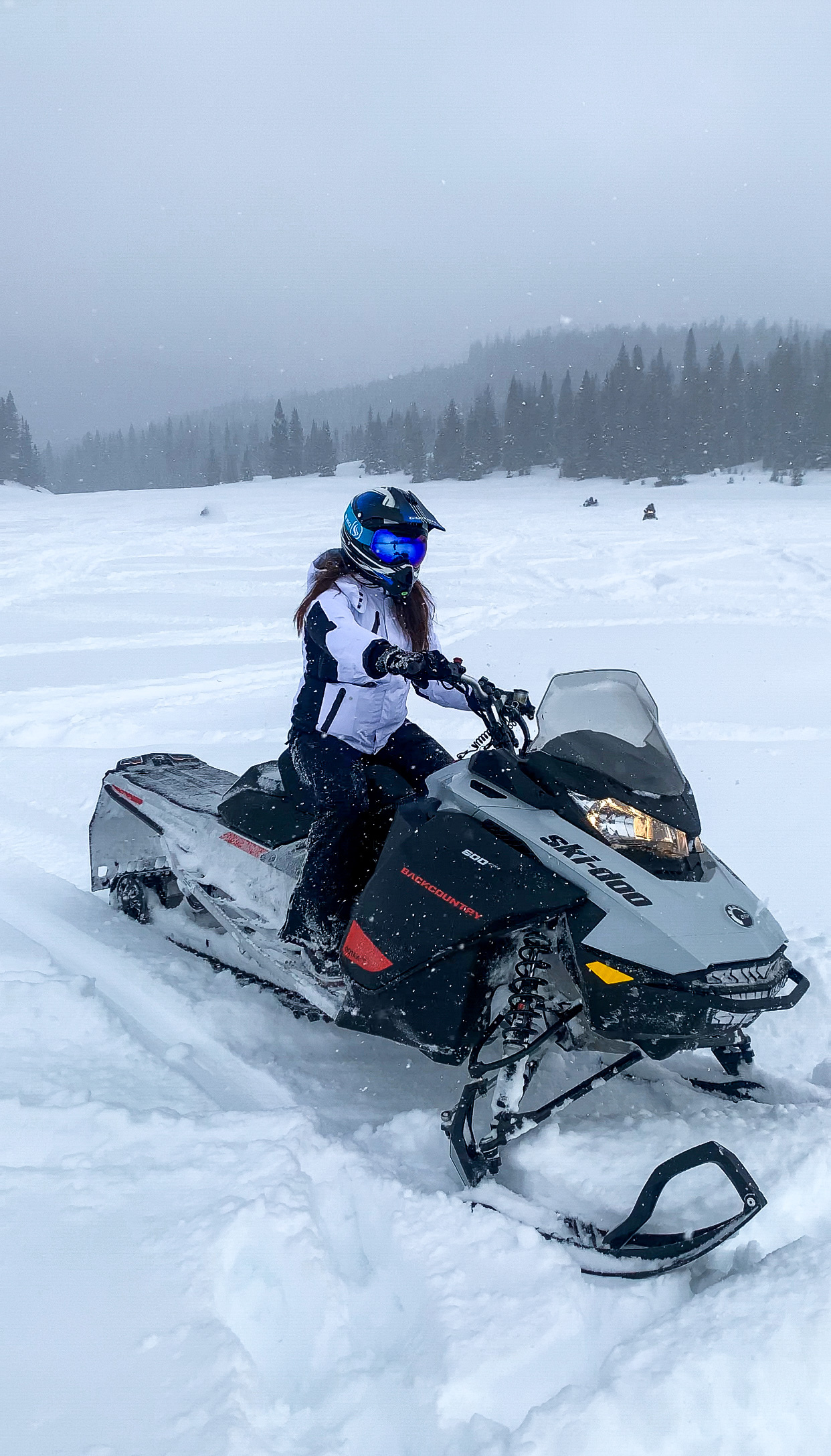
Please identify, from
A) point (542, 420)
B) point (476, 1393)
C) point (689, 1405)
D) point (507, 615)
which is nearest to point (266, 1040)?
point (476, 1393)

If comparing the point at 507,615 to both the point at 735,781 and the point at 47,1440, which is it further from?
the point at 47,1440

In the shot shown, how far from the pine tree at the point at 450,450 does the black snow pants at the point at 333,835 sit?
57.3m

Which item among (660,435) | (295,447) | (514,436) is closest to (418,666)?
(660,435)

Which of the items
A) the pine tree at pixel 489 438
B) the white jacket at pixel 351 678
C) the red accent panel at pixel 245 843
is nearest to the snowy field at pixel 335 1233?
the red accent panel at pixel 245 843

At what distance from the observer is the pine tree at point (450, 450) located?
57531mm

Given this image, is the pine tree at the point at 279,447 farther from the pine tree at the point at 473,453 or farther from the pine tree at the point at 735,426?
the pine tree at the point at 735,426

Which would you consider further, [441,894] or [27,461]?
[27,461]

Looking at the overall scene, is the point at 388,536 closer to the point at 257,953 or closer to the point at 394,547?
the point at 394,547

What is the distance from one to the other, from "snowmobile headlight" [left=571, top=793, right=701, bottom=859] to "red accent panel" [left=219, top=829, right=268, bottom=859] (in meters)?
1.45

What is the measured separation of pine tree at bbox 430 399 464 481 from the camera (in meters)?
57.5

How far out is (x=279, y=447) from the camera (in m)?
66.6

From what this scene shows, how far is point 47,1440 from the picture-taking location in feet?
5.01

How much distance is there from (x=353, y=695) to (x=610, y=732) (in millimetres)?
1027

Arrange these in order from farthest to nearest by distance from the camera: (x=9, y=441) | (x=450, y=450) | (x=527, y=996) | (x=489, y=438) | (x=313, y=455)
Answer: (x=313, y=455), (x=9, y=441), (x=489, y=438), (x=450, y=450), (x=527, y=996)
